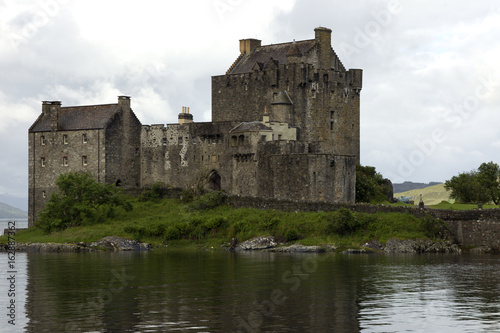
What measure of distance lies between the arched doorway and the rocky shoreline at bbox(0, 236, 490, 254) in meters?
13.0

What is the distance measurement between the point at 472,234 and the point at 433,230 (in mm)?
2555

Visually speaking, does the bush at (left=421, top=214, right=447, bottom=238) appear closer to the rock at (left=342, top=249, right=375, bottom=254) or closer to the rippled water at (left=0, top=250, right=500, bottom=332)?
the rock at (left=342, top=249, right=375, bottom=254)

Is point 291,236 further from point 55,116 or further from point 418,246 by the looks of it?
point 55,116

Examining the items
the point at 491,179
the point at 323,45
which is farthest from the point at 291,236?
the point at 491,179

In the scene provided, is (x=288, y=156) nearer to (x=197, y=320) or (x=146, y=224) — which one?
(x=146, y=224)

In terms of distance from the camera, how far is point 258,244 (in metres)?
59.0

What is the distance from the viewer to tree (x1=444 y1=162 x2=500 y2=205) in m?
78.6

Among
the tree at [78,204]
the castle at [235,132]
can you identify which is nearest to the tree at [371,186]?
the castle at [235,132]

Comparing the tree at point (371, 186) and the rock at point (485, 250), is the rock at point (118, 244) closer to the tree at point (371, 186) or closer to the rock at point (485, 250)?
the tree at point (371, 186)

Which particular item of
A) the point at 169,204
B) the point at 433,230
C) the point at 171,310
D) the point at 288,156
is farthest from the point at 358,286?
the point at 169,204

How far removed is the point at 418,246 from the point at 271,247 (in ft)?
32.4

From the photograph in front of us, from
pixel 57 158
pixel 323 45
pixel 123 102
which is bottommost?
pixel 57 158

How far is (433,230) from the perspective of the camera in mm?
56062

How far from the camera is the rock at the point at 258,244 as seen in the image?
58625 mm
